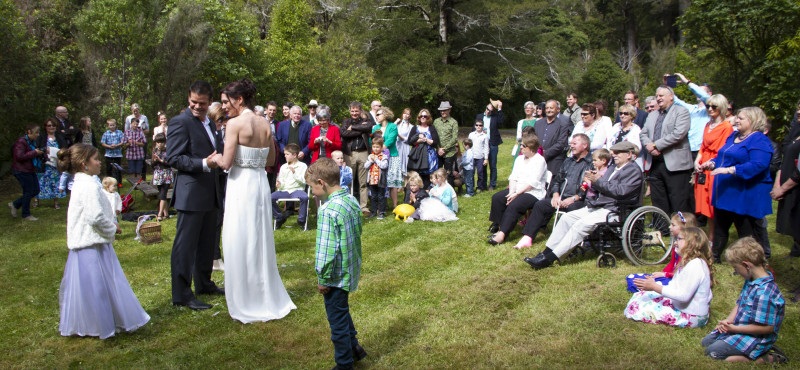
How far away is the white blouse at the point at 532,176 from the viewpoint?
751 centimetres

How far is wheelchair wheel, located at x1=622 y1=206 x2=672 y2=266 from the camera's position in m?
5.96

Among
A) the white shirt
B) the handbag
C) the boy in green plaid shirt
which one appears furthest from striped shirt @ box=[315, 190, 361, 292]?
the white shirt

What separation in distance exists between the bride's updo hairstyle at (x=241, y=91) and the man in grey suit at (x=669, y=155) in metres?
5.20

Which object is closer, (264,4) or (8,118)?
(8,118)

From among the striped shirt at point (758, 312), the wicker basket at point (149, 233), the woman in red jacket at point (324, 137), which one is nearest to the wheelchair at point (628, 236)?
the striped shirt at point (758, 312)

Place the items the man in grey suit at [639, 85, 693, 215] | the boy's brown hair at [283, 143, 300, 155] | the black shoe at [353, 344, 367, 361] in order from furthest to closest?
the boy's brown hair at [283, 143, 300, 155], the man in grey suit at [639, 85, 693, 215], the black shoe at [353, 344, 367, 361]

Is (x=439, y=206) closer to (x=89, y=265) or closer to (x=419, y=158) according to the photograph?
(x=419, y=158)

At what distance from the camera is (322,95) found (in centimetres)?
1852

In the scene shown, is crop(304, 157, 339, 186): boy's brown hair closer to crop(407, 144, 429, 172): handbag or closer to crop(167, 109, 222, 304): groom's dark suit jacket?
crop(167, 109, 222, 304): groom's dark suit jacket

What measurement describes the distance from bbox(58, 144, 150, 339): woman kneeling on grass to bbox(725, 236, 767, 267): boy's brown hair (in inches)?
184

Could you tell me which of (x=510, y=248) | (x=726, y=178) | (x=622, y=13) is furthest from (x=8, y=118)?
(x=622, y=13)

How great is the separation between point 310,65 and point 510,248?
13.1 meters

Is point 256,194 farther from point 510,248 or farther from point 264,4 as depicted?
point 264,4

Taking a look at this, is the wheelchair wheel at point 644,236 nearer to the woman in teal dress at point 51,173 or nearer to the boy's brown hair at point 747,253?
the boy's brown hair at point 747,253
